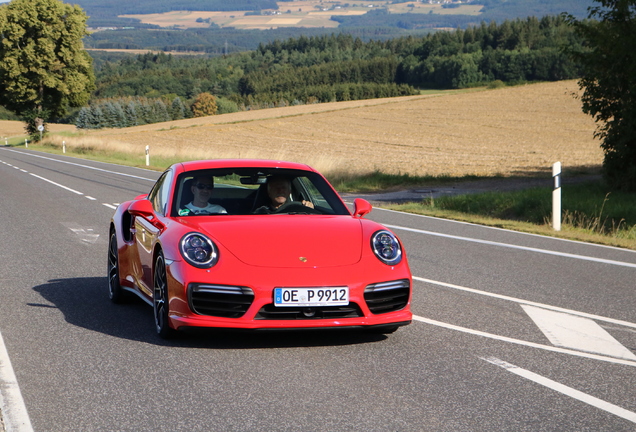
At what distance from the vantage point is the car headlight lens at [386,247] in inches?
Result: 239

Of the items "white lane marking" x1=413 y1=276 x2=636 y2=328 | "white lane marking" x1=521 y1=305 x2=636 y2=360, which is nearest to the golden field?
"white lane marking" x1=413 y1=276 x2=636 y2=328

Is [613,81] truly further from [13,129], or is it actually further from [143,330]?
[13,129]

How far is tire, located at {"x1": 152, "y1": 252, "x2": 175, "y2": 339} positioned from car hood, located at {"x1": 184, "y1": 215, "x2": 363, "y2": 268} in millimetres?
405

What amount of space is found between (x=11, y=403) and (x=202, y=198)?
102 inches

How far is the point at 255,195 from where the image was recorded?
7.08 m

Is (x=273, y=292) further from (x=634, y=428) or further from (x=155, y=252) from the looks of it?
(x=634, y=428)

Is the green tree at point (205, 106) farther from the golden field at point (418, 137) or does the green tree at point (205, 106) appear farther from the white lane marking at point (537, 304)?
the white lane marking at point (537, 304)

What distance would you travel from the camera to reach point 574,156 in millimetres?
39750

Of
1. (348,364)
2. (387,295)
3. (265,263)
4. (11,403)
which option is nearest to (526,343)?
(387,295)

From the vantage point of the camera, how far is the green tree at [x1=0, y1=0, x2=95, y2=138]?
254ft

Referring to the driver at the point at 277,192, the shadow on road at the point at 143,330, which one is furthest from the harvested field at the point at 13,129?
the driver at the point at 277,192

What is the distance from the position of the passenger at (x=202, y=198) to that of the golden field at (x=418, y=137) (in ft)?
55.8

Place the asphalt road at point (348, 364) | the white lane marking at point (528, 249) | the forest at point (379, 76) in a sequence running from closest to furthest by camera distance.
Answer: the asphalt road at point (348, 364) → the white lane marking at point (528, 249) → the forest at point (379, 76)

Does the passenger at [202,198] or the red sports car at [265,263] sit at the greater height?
the passenger at [202,198]
